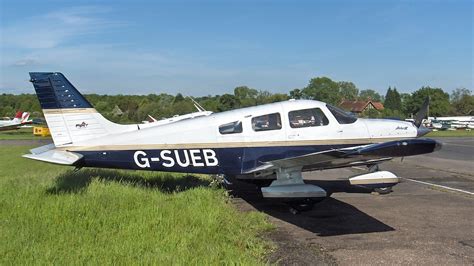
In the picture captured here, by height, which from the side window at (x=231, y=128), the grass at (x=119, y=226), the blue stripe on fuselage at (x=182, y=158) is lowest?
the grass at (x=119, y=226)

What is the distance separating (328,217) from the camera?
8.00 m

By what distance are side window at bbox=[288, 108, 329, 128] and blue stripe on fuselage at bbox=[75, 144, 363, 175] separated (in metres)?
0.50

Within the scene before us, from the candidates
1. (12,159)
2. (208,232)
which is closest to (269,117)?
(208,232)

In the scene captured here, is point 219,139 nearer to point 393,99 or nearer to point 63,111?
point 63,111

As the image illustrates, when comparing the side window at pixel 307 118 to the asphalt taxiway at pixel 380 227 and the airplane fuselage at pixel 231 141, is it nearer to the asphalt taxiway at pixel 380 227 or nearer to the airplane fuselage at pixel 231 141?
the airplane fuselage at pixel 231 141

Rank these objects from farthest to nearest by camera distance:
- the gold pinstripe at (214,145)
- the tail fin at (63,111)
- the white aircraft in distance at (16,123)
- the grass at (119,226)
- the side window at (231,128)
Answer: the white aircraft in distance at (16,123)
the tail fin at (63,111)
the side window at (231,128)
the gold pinstripe at (214,145)
the grass at (119,226)

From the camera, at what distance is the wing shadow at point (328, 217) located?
7035mm

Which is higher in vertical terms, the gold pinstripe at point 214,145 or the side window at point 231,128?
the side window at point 231,128

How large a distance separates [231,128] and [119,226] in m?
3.39

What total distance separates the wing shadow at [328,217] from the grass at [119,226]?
739 millimetres

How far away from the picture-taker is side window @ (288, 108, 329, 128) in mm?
8883

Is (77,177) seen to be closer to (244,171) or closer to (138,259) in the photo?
(244,171)

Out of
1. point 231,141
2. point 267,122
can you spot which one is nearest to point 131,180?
point 231,141

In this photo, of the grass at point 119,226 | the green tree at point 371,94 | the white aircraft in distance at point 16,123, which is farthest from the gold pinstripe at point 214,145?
the green tree at point 371,94
